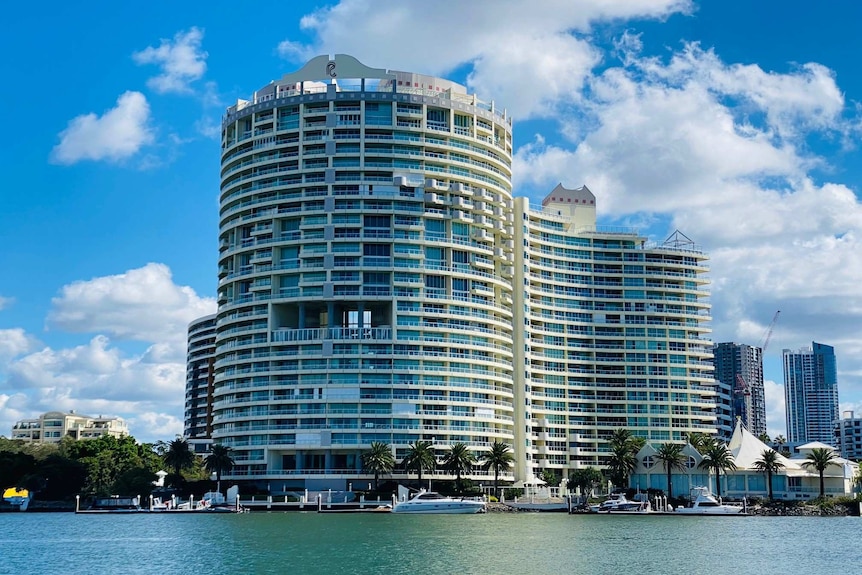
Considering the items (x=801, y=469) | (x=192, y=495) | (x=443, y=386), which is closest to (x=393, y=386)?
(x=443, y=386)

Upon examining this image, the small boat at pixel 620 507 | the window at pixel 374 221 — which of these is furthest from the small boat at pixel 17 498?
the small boat at pixel 620 507

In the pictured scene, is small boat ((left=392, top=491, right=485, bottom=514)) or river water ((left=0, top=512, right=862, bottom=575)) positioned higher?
small boat ((left=392, top=491, right=485, bottom=514))

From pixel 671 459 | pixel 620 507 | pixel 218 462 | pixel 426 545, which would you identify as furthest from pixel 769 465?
pixel 426 545

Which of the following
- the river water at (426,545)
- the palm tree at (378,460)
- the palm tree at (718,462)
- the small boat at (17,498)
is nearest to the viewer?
the river water at (426,545)

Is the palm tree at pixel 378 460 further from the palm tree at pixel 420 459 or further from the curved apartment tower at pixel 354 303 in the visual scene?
the curved apartment tower at pixel 354 303

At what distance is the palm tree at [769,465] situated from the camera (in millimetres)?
184000

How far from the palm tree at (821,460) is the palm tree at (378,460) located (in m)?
69.8

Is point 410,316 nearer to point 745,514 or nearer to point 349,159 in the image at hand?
point 349,159

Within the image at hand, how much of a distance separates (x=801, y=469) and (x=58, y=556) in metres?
135

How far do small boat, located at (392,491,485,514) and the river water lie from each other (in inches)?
361

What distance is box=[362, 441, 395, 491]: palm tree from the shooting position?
174m

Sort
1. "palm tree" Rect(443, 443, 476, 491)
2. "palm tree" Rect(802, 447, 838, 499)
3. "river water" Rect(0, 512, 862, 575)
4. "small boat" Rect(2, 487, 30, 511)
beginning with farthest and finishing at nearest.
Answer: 1. "small boat" Rect(2, 487, 30, 511)
2. "palm tree" Rect(802, 447, 838, 499)
3. "palm tree" Rect(443, 443, 476, 491)
4. "river water" Rect(0, 512, 862, 575)

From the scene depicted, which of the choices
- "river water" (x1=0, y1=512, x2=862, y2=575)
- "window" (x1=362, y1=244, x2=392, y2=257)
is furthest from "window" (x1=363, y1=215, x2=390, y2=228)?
"river water" (x1=0, y1=512, x2=862, y2=575)

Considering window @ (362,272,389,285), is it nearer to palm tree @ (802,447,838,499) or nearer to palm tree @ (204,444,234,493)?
palm tree @ (204,444,234,493)
